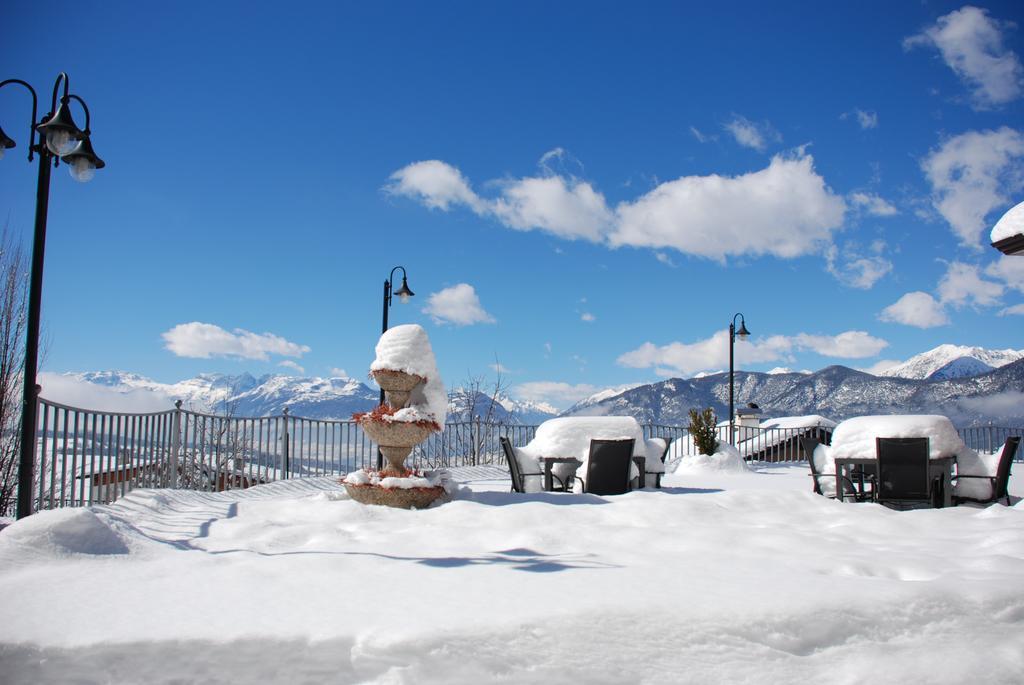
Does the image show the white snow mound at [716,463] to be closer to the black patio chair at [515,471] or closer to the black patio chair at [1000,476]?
the black patio chair at [515,471]

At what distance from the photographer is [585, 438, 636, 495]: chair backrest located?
8688 millimetres

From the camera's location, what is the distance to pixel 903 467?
7.57 meters

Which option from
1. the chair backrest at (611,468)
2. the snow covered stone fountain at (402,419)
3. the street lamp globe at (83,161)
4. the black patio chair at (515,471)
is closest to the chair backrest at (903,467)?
the chair backrest at (611,468)

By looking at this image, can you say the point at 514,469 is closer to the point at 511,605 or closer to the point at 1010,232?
the point at 511,605

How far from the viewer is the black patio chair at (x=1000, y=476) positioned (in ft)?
25.3

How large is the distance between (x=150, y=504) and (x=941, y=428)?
8677 millimetres

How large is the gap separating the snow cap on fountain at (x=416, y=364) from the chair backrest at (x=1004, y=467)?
20.1 feet

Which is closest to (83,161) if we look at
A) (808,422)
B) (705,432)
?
(705,432)

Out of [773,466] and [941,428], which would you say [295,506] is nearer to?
[941,428]

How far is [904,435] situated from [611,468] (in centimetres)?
333

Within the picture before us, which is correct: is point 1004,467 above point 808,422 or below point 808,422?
below

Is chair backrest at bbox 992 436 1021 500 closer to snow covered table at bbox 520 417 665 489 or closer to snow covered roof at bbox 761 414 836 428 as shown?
snow covered table at bbox 520 417 665 489

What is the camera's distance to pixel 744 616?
10.2ft

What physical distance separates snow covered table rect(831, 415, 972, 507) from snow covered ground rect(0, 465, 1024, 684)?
2.67 meters
